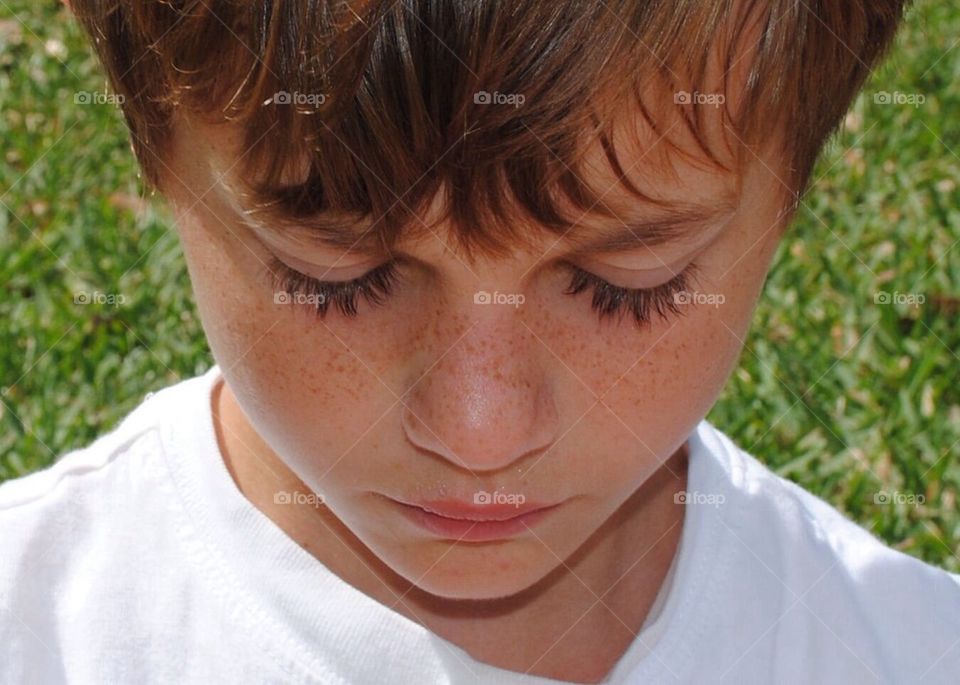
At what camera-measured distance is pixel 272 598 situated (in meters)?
1.62

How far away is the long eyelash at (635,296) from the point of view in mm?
1307

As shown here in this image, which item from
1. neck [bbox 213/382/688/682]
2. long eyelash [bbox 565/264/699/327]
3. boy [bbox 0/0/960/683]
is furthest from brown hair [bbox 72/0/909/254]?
neck [bbox 213/382/688/682]

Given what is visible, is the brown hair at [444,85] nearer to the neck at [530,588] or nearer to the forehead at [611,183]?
the forehead at [611,183]

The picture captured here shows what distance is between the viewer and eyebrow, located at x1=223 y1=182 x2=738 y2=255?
4.02ft

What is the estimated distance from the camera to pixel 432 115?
115 cm

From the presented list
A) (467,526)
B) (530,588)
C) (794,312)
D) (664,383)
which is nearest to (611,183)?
(664,383)

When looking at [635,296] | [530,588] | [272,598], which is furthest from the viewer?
[530,588]

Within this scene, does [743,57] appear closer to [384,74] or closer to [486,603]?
[384,74]

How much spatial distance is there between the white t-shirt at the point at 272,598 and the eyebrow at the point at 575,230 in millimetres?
487

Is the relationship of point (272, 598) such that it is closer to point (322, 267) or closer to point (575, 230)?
point (322, 267)

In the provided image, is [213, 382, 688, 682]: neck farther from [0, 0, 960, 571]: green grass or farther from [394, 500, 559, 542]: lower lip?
[0, 0, 960, 571]: green grass

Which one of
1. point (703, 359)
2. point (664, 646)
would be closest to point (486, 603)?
point (664, 646)

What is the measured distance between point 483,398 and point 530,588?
1.78ft

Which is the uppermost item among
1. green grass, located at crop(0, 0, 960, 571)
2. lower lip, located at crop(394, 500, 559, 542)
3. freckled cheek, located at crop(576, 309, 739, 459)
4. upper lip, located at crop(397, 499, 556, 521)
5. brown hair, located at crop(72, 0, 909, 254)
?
brown hair, located at crop(72, 0, 909, 254)
